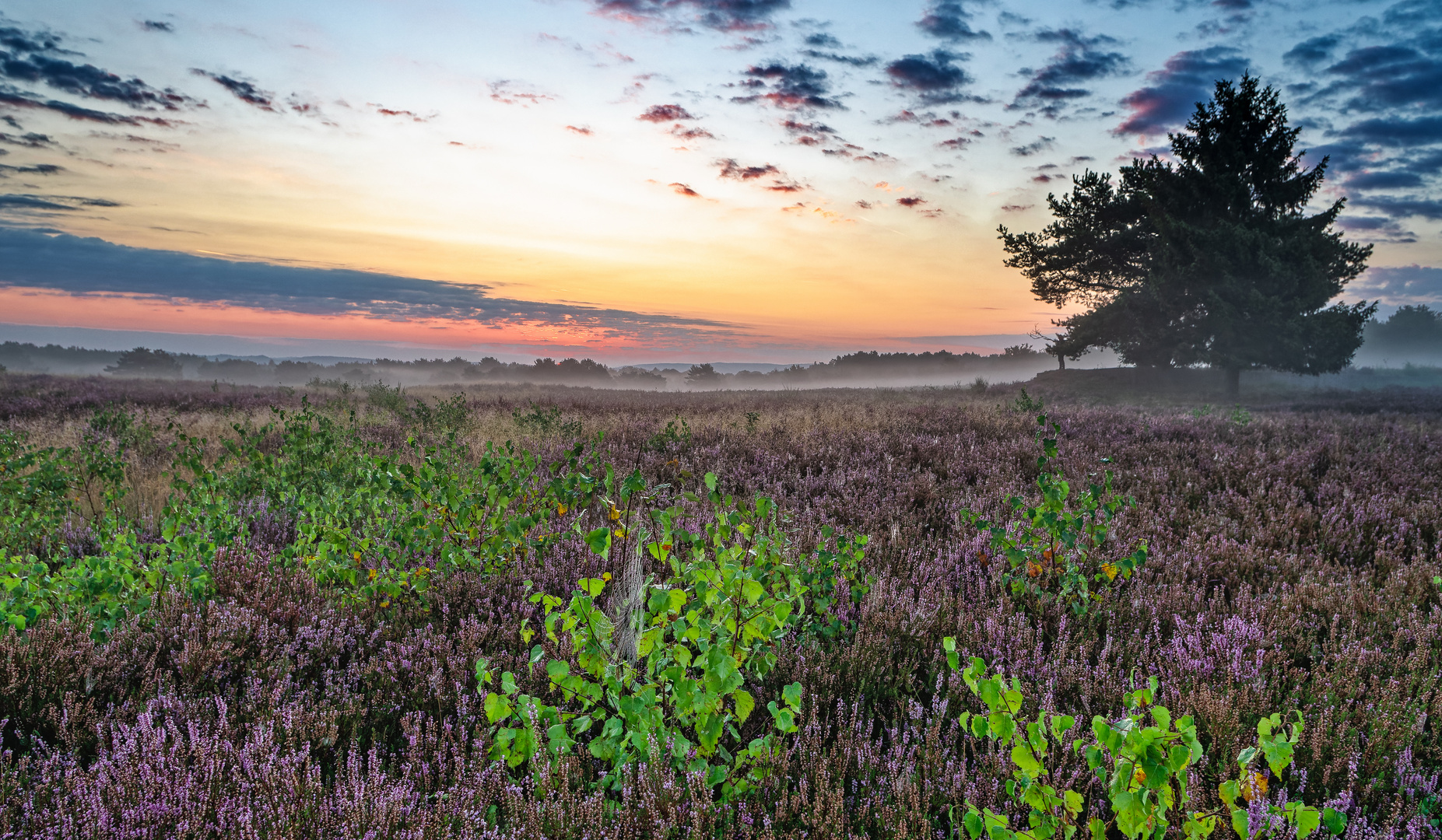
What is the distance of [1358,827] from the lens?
1.82m

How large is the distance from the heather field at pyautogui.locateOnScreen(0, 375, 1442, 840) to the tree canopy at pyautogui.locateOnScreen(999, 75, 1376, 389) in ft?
70.7

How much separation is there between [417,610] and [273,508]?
3262 millimetres

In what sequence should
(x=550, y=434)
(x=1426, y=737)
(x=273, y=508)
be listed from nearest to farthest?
(x=1426, y=737)
(x=273, y=508)
(x=550, y=434)

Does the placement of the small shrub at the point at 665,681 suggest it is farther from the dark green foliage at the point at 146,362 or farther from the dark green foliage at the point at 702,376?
the dark green foliage at the point at 146,362

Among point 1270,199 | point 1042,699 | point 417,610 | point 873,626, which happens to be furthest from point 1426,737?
point 1270,199

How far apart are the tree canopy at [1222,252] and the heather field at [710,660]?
2154 centimetres

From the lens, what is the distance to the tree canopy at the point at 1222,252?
22.9 m

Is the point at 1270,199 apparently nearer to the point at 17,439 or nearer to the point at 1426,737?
the point at 1426,737

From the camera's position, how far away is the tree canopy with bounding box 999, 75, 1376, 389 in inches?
901

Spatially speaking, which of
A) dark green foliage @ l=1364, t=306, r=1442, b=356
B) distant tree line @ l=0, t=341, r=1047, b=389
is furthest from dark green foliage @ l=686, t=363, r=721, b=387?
dark green foliage @ l=1364, t=306, r=1442, b=356

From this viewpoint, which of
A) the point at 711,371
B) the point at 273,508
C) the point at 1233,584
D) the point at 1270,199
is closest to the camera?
the point at 1233,584

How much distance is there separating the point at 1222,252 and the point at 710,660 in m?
29.1

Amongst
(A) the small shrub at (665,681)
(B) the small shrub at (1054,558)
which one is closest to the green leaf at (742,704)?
(A) the small shrub at (665,681)

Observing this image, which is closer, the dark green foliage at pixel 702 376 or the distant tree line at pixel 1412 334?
the dark green foliage at pixel 702 376
